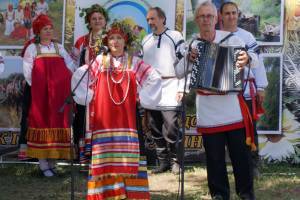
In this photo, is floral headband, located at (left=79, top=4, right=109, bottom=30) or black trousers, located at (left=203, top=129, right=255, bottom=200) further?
floral headband, located at (left=79, top=4, right=109, bottom=30)

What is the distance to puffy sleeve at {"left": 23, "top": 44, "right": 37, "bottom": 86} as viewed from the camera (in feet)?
22.4

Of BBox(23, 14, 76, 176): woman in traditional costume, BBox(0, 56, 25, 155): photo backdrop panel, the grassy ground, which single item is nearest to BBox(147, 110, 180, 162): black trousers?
the grassy ground

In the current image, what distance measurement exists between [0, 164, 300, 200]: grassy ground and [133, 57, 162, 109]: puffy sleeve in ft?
3.80

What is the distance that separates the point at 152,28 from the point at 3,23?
215 centimetres

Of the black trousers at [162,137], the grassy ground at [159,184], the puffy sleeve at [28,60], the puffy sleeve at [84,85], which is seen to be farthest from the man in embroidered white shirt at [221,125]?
the puffy sleeve at [28,60]

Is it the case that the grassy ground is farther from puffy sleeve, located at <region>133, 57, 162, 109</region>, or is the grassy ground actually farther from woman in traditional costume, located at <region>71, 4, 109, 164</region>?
puffy sleeve, located at <region>133, 57, 162, 109</region>

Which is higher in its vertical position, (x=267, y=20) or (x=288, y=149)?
(x=267, y=20)

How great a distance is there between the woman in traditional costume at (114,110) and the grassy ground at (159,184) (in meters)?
0.74

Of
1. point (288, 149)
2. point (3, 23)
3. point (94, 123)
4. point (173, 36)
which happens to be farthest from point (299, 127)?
point (3, 23)

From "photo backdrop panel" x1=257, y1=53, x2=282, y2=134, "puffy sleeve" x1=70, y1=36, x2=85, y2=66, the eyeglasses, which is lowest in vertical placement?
"photo backdrop panel" x1=257, y1=53, x2=282, y2=134

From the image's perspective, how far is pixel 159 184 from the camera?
6.58 metres

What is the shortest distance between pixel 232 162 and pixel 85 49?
2.54 m

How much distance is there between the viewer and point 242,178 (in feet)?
17.0

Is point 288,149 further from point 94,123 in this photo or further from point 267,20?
point 94,123
